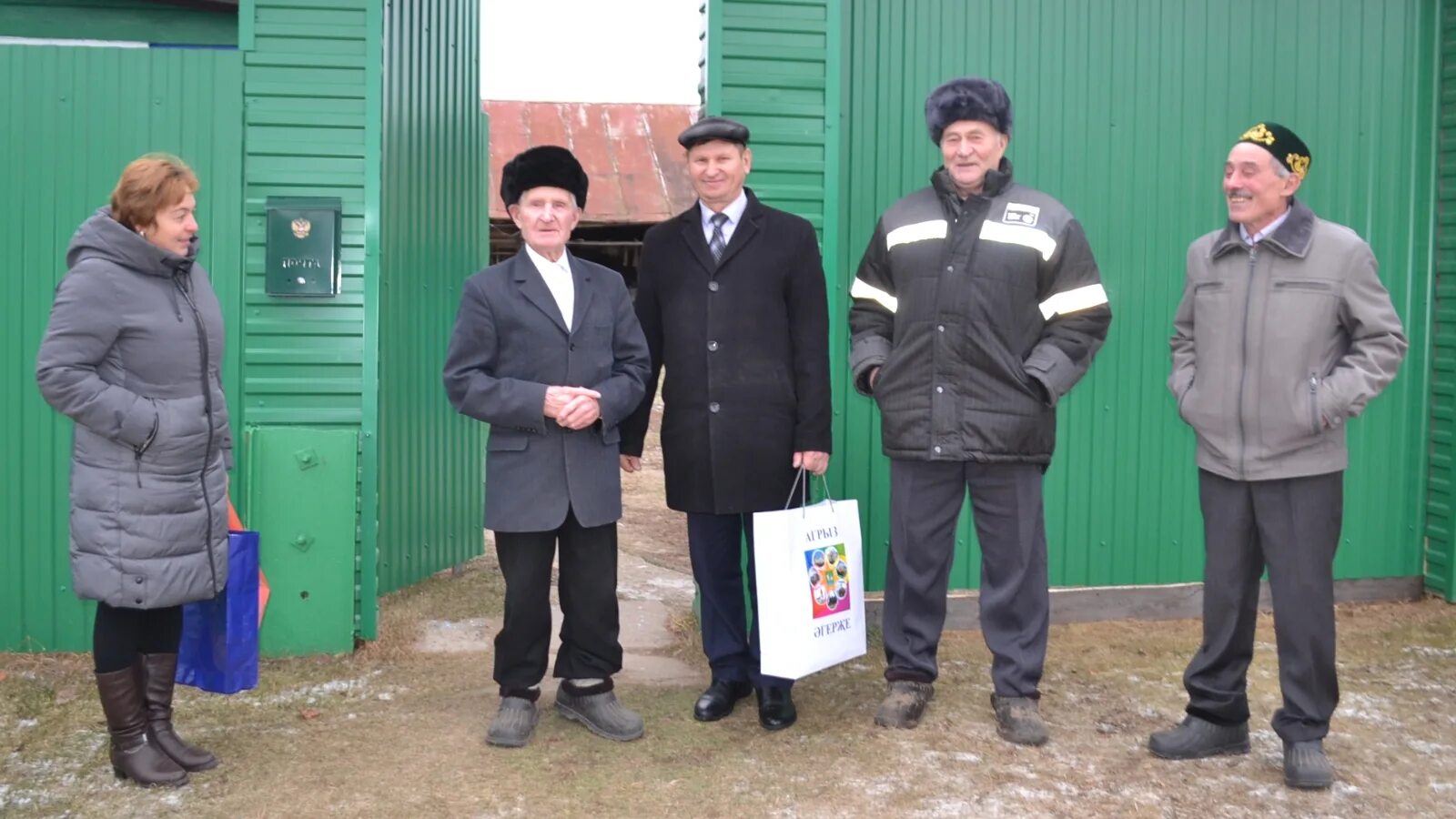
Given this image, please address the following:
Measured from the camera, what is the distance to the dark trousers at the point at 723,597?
13.6 feet

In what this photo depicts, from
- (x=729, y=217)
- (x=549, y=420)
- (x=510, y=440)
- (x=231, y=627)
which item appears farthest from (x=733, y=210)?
(x=231, y=627)

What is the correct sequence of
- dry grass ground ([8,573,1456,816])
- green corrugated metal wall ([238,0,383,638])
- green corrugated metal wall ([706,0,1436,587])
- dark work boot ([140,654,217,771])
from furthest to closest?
green corrugated metal wall ([706,0,1436,587]) → green corrugated metal wall ([238,0,383,638]) → dark work boot ([140,654,217,771]) → dry grass ground ([8,573,1456,816])

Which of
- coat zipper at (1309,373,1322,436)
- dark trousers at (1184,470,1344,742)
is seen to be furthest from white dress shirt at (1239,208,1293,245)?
dark trousers at (1184,470,1344,742)

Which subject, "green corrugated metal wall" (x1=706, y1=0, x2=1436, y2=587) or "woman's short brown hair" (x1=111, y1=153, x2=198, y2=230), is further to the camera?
"green corrugated metal wall" (x1=706, y1=0, x2=1436, y2=587)

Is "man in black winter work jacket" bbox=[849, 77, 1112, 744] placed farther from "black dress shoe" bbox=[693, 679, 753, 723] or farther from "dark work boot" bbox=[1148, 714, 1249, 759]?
"black dress shoe" bbox=[693, 679, 753, 723]

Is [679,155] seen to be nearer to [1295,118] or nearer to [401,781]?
[1295,118]

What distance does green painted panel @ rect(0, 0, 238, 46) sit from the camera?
573 cm

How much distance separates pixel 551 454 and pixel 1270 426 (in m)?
1.94

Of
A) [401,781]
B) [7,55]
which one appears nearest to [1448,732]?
[401,781]

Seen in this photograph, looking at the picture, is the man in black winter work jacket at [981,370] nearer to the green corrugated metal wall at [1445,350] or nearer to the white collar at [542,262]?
the white collar at [542,262]

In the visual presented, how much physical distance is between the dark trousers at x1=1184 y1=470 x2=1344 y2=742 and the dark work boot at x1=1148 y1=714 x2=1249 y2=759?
0.20ft

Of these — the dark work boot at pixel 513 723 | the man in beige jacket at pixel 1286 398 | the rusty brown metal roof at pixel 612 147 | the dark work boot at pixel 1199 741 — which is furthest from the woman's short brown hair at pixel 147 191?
the rusty brown metal roof at pixel 612 147

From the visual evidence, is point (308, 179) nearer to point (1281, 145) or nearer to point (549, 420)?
point (549, 420)

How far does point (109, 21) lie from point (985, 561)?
4348mm
